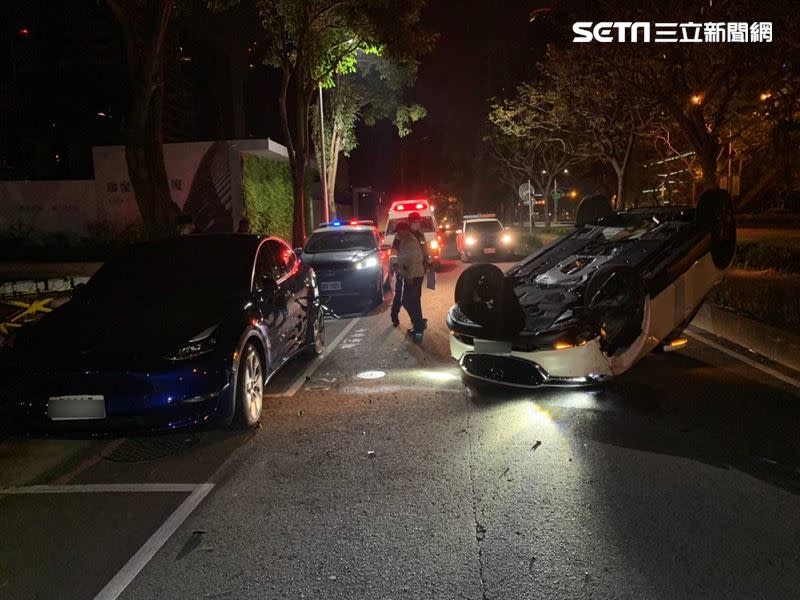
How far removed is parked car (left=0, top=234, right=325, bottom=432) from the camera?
16.1 feet

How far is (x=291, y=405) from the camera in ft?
21.6

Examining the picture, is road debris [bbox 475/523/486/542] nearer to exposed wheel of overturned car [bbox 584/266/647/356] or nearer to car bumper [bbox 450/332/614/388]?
car bumper [bbox 450/332/614/388]

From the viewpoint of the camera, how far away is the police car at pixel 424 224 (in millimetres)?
18844

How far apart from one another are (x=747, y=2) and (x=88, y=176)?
34187mm

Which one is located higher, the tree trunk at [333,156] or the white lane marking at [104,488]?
the tree trunk at [333,156]

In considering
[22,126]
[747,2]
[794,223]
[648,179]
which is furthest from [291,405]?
[648,179]

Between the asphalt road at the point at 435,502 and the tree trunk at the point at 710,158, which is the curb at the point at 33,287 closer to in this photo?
the asphalt road at the point at 435,502

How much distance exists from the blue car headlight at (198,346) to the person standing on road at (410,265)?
4680 mm

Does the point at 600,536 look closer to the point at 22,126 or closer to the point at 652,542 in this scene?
the point at 652,542

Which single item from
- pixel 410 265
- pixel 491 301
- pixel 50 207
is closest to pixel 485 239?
pixel 410 265

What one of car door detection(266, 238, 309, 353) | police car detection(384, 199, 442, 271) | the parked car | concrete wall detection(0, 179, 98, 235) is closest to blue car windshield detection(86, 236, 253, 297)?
the parked car

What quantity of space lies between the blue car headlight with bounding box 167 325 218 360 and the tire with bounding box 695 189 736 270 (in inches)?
197

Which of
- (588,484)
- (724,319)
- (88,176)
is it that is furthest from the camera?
(88,176)

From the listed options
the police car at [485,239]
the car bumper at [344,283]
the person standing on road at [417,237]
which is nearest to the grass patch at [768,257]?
the person standing on road at [417,237]
